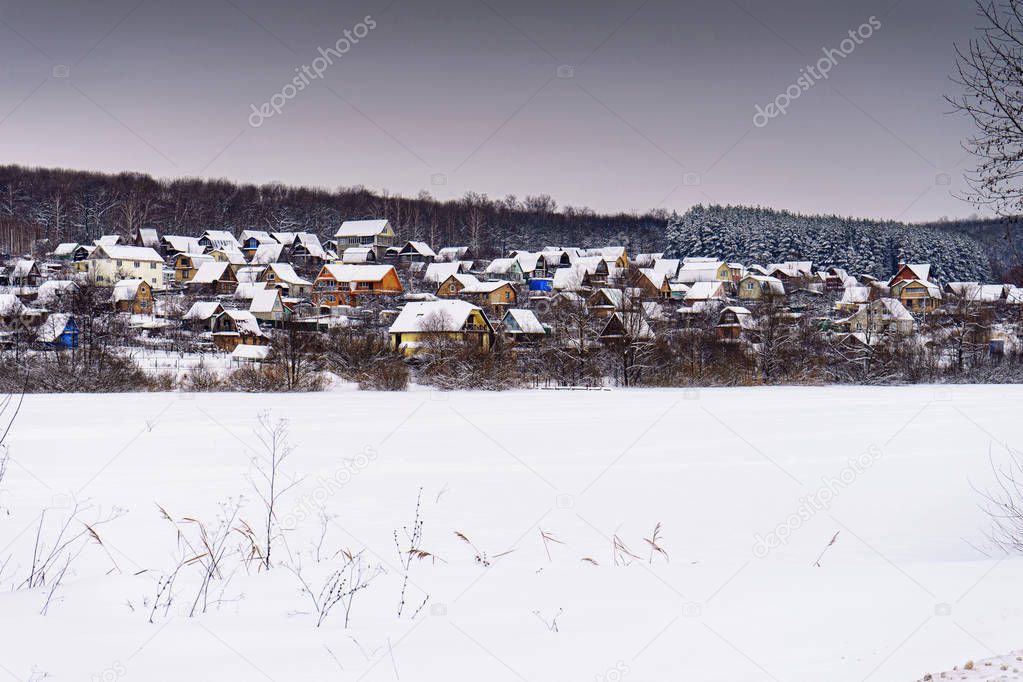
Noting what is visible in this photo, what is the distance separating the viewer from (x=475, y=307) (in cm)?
4681

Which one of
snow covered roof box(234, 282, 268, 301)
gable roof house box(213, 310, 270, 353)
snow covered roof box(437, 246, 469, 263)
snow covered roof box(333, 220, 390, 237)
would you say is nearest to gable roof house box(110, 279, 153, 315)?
snow covered roof box(234, 282, 268, 301)

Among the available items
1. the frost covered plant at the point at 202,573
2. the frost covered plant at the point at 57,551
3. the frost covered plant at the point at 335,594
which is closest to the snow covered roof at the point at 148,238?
the frost covered plant at the point at 57,551

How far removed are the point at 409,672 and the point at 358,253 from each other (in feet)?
289

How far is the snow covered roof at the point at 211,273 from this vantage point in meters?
74.9

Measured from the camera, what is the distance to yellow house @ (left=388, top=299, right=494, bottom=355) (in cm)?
4150

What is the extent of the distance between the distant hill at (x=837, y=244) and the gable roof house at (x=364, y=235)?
52.4m

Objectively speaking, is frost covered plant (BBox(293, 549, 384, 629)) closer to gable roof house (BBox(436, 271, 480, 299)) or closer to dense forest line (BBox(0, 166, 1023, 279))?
gable roof house (BBox(436, 271, 480, 299))

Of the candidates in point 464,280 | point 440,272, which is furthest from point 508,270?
point 464,280

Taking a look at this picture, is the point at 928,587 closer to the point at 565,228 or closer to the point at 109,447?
the point at 109,447

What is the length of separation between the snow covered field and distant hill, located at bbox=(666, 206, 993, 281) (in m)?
93.1

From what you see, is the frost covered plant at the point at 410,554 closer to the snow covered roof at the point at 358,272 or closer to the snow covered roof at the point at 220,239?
the snow covered roof at the point at 358,272

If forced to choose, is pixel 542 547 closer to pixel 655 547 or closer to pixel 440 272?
pixel 655 547

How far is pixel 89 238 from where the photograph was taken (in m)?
107

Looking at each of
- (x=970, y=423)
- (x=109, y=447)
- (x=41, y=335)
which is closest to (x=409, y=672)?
(x=109, y=447)
